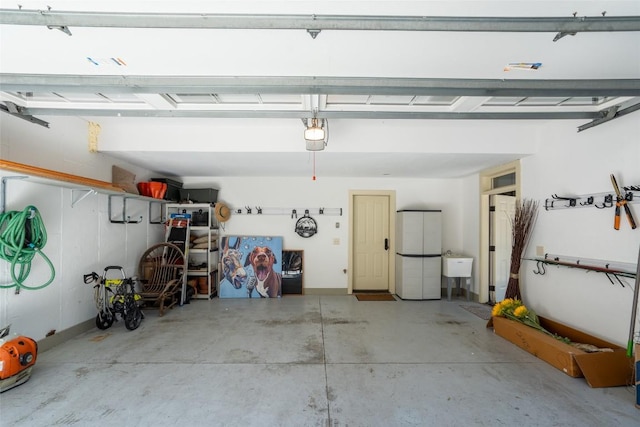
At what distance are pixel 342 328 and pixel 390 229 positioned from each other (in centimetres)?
270

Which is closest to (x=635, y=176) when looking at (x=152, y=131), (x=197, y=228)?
(x=152, y=131)

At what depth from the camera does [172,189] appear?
536cm

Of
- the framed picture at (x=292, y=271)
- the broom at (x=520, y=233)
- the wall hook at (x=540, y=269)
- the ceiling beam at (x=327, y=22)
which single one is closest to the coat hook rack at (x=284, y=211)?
the framed picture at (x=292, y=271)

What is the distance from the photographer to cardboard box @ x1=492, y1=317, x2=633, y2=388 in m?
2.48

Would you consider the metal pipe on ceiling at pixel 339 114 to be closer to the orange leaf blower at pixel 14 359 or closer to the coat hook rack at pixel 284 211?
the orange leaf blower at pixel 14 359

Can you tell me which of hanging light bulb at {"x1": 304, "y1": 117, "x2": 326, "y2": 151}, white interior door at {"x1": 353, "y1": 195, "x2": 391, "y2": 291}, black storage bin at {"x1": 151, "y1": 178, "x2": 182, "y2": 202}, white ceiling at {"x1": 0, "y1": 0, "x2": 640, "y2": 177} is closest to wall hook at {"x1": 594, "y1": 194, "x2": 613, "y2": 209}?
white ceiling at {"x1": 0, "y1": 0, "x2": 640, "y2": 177}

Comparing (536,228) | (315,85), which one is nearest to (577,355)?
(536,228)

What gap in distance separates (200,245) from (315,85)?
13.8 ft

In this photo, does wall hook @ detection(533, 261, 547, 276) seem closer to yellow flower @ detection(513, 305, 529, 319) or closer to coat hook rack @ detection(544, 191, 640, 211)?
yellow flower @ detection(513, 305, 529, 319)

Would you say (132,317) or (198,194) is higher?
(198,194)

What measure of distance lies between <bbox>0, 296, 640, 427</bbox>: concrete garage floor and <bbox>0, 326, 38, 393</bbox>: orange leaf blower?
98mm

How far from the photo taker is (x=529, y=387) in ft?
8.00

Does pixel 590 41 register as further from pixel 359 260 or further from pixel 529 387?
pixel 359 260

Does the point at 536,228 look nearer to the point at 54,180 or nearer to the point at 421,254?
the point at 421,254
